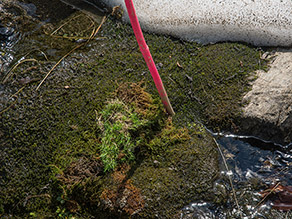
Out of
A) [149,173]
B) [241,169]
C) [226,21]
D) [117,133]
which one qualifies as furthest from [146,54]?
[241,169]

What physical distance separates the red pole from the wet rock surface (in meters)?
0.90

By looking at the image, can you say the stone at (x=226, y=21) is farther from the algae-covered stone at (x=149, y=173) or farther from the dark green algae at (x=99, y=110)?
the algae-covered stone at (x=149, y=173)

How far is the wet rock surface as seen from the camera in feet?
9.21

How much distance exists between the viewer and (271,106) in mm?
2834

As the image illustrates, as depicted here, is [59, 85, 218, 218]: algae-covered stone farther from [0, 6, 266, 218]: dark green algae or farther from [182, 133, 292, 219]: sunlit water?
[182, 133, 292, 219]: sunlit water

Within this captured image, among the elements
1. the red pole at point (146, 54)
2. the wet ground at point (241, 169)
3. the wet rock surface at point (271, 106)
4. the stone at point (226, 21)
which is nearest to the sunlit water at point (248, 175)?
the wet ground at point (241, 169)

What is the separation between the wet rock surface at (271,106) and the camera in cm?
281

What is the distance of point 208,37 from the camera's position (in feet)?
10.8

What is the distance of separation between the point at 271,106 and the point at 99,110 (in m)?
1.91

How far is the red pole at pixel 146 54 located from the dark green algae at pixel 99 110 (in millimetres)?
217

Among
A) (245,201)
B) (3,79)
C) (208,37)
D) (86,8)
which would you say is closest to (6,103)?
(3,79)

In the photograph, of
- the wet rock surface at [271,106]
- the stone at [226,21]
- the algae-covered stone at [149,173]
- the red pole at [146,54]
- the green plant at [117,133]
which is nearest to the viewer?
the red pole at [146,54]

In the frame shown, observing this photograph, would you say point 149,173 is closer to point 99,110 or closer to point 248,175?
point 99,110

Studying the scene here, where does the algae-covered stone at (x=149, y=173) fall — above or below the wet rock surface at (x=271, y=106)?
below
